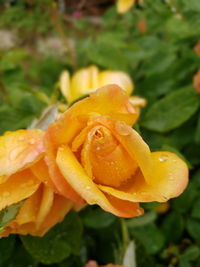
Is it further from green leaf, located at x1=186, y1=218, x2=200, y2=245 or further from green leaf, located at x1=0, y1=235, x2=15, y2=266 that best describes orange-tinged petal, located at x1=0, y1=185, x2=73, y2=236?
green leaf, located at x1=186, y1=218, x2=200, y2=245

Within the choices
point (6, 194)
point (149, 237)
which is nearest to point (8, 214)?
point (6, 194)

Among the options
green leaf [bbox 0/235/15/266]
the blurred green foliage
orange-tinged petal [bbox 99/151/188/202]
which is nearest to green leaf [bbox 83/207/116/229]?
the blurred green foliage

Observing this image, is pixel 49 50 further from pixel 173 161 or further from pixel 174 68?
pixel 173 161

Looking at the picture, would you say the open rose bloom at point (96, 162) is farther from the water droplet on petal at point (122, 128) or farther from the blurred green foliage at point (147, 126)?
the blurred green foliage at point (147, 126)

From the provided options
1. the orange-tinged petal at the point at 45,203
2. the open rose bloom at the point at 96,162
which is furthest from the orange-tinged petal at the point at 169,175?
the orange-tinged petal at the point at 45,203

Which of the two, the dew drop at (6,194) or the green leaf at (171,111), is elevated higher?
the dew drop at (6,194)

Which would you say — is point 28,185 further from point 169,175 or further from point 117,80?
point 117,80
